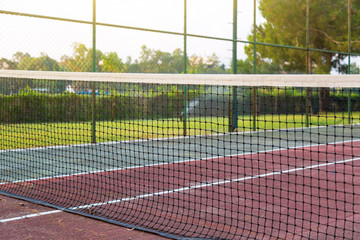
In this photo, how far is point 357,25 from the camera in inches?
1032

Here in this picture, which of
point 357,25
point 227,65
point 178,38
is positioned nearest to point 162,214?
point 178,38

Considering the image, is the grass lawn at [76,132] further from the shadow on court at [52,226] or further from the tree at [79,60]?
the shadow on court at [52,226]

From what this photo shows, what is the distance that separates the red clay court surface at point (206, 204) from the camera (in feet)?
14.0

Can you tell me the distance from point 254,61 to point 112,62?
537 cm

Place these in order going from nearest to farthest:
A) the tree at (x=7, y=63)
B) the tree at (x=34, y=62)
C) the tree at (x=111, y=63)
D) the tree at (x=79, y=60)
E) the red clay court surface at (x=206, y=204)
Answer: the red clay court surface at (x=206, y=204) → the tree at (x=7, y=63) → the tree at (x=34, y=62) → the tree at (x=79, y=60) → the tree at (x=111, y=63)

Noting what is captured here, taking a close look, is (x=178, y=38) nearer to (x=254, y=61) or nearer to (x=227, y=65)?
(x=227, y=65)

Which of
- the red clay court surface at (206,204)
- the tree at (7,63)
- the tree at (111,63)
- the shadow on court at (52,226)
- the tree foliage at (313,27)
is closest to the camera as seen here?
the shadow on court at (52,226)

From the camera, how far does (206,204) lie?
204 inches

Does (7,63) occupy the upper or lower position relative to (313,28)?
lower

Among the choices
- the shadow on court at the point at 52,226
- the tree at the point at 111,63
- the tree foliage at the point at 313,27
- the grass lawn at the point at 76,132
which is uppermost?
the tree foliage at the point at 313,27

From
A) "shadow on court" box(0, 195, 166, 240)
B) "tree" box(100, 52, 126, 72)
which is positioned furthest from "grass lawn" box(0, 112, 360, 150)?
"shadow on court" box(0, 195, 166, 240)

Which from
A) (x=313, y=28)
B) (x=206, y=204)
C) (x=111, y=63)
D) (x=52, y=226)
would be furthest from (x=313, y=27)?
(x=52, y=226)

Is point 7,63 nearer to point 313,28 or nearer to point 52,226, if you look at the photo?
point 52,226

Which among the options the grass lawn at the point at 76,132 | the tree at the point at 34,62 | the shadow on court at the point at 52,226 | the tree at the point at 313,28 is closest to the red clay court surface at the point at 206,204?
the shadow on court at the point at 52,226
